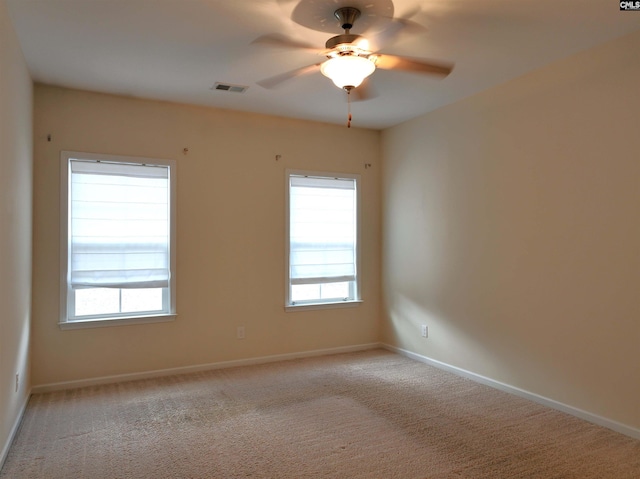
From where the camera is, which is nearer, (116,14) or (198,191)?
(116,14)

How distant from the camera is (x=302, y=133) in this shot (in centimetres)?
519

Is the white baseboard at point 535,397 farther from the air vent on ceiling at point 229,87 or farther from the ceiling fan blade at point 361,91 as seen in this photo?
the air vent on ceiling at point 229,87

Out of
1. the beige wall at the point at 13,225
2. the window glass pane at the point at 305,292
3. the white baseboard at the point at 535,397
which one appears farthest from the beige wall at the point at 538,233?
the beige wall at the point at 13,225

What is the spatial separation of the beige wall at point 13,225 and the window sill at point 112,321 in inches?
15.9

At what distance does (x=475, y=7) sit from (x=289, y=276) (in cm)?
322

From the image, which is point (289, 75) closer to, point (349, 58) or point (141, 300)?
point (349, 58)

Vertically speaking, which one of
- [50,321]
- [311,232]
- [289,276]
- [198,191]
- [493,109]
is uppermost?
[493,109]

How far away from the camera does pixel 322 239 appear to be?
530 centimetres

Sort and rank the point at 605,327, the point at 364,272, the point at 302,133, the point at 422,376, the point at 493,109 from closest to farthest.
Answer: the point at 605,327, the point at 493,109, the point at 422,376, the point at 302,133, the point at 364,272

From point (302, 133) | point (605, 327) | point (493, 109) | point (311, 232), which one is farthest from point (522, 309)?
point (302, 133)

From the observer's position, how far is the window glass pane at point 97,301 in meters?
4.18

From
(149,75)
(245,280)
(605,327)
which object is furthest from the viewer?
(245,280)

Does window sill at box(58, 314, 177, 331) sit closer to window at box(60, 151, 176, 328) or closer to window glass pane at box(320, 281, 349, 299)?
window at box(60, 151, 176, 328)

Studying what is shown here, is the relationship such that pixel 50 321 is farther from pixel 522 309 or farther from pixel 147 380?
pixel 522 309
